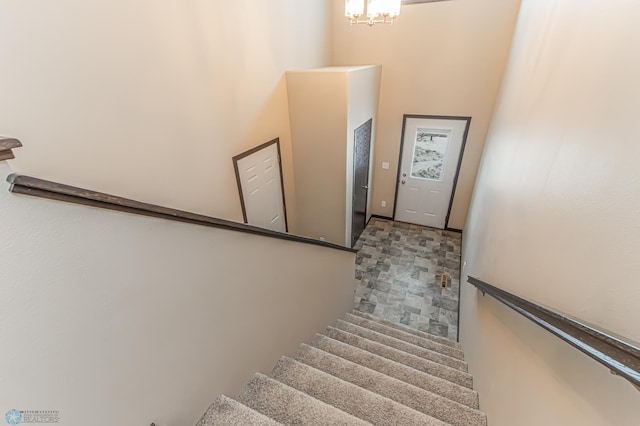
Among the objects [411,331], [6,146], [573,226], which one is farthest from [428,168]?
[6,146]

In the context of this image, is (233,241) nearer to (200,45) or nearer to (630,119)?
(630,119)

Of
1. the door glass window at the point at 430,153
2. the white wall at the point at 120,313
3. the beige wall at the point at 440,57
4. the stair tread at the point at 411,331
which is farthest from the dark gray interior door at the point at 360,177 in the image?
the white wall at the point at 120,313

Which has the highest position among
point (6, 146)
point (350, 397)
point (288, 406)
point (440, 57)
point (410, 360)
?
point (440, 57)

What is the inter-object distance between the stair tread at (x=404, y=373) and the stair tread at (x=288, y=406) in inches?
30.0

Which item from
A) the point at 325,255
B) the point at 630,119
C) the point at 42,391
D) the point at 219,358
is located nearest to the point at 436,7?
the point at 325,255

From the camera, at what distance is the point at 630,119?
2.59 feet

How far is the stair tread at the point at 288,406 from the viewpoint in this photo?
1416mm

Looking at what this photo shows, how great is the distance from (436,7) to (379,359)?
14.8ft

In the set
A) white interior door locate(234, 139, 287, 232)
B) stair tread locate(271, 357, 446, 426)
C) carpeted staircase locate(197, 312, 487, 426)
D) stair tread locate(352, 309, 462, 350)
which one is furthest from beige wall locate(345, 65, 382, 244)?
stair tread locate(271, 357, 446, 426)

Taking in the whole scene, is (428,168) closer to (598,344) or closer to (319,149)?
(319,149)

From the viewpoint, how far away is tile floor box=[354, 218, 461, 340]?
12.7 feet

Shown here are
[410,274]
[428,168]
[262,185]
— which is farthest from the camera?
[428,168]

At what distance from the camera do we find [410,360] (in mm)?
2324

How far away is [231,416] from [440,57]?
16.0 feet
